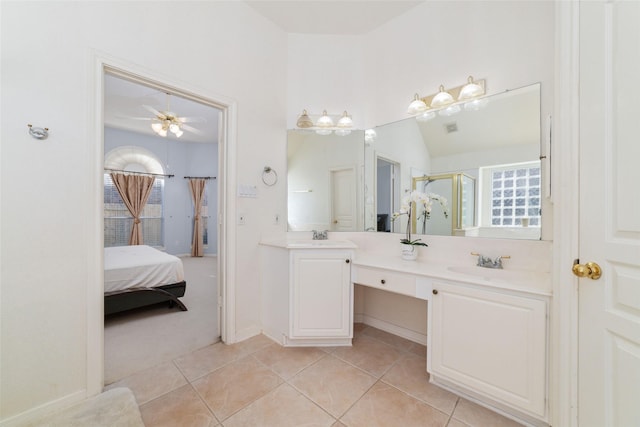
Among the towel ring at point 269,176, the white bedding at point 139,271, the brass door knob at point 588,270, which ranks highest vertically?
the towel ring at point 269,176

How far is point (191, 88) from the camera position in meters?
1.89

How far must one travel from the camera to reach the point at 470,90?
186 centimetres

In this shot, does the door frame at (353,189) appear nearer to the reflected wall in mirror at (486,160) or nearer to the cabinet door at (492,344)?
the reflected wall in mirror at (486,160)

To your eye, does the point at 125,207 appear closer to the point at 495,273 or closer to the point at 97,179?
the point at 97,179

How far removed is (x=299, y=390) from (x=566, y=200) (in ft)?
5.96

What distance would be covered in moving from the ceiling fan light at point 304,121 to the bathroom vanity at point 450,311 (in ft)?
4.27

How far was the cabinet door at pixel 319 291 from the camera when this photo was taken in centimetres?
202

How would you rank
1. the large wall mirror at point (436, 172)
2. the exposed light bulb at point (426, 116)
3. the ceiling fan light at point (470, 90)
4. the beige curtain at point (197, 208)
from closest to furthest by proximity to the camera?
the large wall mirror at point (436, 172), the ceiling fan light at point (470, 90), the exposed light bulb at point (426, 116), the beige curtain at point (197, 208)

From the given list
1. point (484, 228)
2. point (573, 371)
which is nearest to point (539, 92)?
point (484, 228)

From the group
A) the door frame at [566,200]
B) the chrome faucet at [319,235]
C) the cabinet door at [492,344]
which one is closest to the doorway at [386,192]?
the chrome faucet at [319,235]

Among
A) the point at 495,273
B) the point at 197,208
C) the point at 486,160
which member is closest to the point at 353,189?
the point at 486,160

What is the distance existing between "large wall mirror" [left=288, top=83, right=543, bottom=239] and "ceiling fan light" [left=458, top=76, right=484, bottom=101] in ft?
0.25

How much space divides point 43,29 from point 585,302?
302 cm

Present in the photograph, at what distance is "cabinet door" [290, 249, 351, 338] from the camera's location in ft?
6.63
